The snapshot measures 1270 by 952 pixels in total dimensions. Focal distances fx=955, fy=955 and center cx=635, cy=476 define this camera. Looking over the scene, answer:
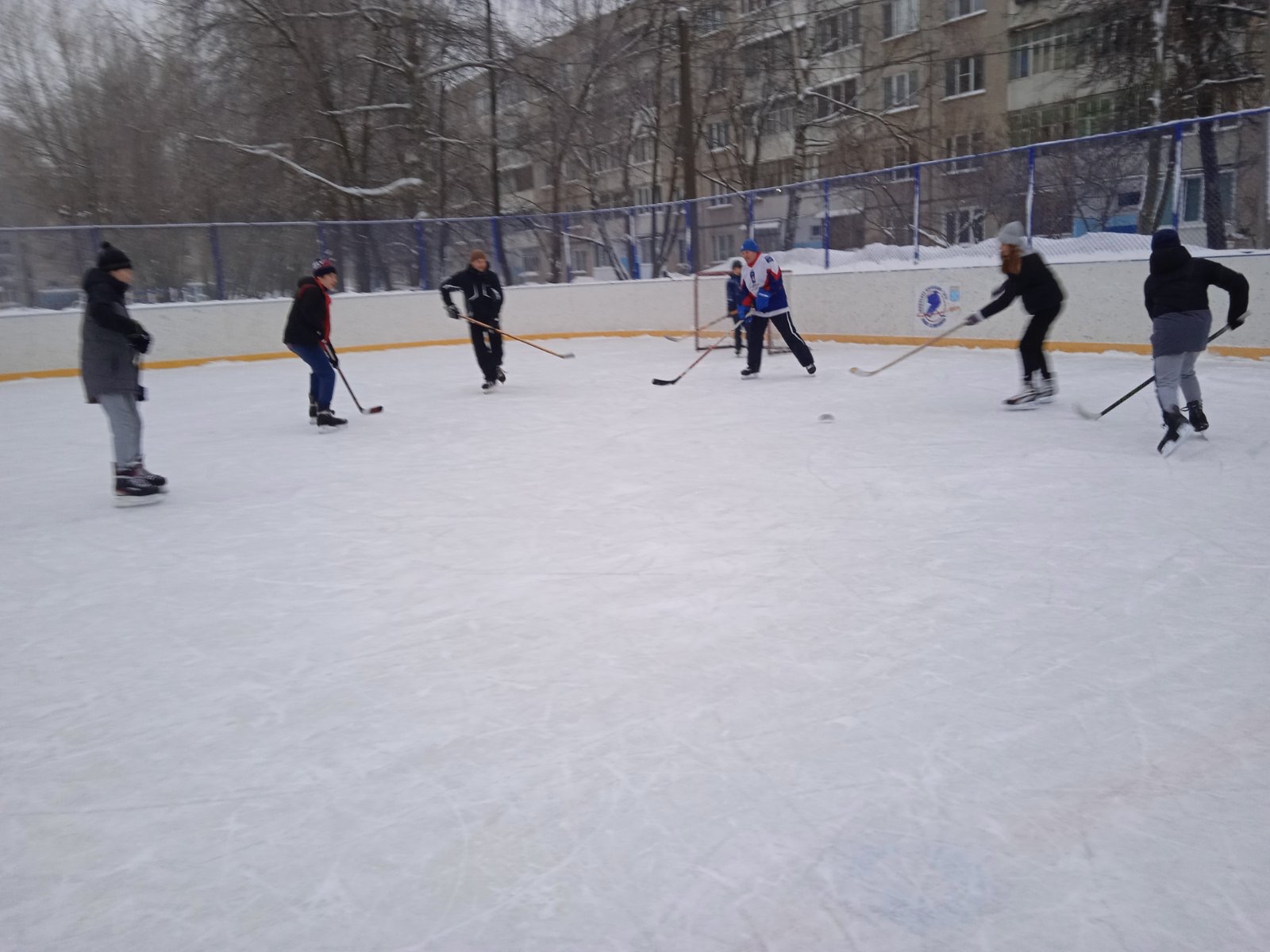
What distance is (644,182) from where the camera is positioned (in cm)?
3538

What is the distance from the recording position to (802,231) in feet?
48.8

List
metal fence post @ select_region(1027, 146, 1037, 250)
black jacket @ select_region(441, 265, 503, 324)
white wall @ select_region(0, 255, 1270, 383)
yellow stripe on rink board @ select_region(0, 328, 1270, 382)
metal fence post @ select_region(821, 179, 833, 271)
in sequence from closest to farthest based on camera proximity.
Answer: black jacket @ select_region(441, 265, 503, 324), yellow stripe on rink board @ select_region(0, 328, 1270, 382), white wall @ select_region(0, 255, 1270, 383), metal fence post @ select_region(1027, 146, 1037, 250), metal fence post @ select_region(821, 179, 833, 271)

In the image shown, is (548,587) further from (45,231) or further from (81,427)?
(45,231)

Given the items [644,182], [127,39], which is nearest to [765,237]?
[127,39]

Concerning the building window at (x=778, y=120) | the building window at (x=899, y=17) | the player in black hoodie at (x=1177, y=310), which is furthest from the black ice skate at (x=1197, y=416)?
the building window at (x=899, y=17)

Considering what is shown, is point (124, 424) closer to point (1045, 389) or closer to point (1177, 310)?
point (1177, 310)

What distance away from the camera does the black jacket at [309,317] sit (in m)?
7.84

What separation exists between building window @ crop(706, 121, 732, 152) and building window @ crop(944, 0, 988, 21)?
6995 millimetres

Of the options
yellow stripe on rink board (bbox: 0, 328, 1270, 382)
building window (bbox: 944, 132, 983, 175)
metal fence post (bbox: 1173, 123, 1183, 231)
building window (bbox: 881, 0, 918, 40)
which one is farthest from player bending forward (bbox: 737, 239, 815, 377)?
building window (bbox: 881, 0, 918, 40)

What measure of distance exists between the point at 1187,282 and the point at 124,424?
6.33 m

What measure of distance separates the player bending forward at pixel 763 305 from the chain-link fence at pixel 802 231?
11.9 feet

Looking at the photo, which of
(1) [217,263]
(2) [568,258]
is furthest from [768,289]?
(1) [217,263]

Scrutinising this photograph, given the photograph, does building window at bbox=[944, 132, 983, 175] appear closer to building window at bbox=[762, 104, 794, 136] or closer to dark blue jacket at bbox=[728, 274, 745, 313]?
building window at bbox=[762, 104, 794, 136]

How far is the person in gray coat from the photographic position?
5.41 meters
